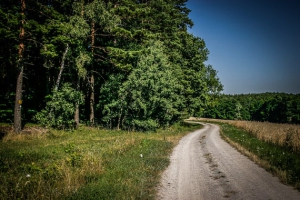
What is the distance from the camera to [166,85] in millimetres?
23609

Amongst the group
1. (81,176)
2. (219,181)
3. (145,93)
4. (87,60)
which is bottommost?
(219,181)

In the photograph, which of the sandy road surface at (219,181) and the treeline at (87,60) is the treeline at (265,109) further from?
the sandy road surface at (219,181)

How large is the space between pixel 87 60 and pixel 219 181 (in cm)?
1680

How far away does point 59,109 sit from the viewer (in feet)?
64.6

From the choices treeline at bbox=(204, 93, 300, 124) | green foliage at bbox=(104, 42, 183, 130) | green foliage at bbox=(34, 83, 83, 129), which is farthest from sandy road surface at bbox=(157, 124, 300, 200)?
treeline at bbox=(204, 93, 300, 124)

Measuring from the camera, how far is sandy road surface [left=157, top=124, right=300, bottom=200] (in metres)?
6.15

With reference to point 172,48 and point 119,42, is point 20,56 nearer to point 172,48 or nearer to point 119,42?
point 119,42

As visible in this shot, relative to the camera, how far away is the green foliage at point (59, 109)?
19453mm

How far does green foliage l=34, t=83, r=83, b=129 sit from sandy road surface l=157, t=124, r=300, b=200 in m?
13.5

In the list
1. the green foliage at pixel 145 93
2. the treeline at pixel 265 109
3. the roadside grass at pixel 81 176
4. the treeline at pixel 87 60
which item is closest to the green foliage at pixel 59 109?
the treeline at pixel 87 60

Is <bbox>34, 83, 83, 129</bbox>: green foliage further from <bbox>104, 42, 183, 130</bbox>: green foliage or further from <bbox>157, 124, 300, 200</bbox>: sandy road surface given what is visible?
<bbox>157, 124, 300, 200</bbox>: sandy road surface

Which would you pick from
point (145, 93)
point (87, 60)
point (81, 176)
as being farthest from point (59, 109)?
point (81, 176)

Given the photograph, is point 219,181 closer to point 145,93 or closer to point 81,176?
point 81,176

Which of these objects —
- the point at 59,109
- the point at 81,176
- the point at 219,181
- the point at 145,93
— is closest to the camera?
the point at 81,176
